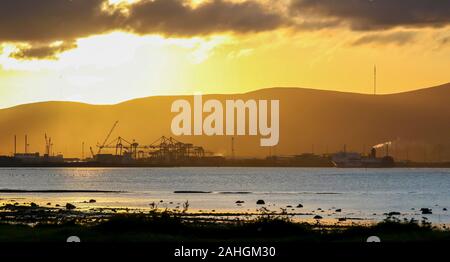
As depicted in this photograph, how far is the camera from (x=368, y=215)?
68188mm

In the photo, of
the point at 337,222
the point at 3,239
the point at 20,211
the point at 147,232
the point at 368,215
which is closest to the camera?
the point at 3,239

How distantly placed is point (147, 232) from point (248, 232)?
13.0 feet

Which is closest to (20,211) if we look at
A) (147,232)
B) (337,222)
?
(337,222)

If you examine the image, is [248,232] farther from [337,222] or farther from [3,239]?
[337,222]

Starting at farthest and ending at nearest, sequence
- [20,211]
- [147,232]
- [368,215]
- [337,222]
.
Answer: [368,215] → [20,211] → [337,222] → [147,232]
